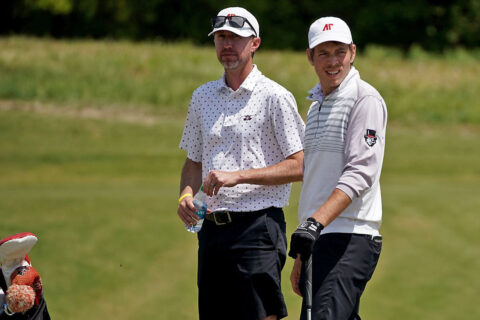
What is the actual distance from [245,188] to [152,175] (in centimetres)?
1070

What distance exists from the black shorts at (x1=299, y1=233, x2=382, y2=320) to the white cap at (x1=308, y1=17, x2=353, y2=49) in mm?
805

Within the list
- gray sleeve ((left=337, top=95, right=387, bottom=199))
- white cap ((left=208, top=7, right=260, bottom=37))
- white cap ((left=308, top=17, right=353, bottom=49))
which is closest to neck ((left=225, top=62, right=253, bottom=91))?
white cap ((left=208, top=7, right=260, bottom=37))

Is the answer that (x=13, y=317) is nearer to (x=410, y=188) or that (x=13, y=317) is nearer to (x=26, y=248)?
(x=26, y=248)

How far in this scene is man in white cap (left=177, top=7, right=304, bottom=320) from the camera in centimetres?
427

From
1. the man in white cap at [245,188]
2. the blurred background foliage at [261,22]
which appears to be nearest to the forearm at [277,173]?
the man in white cap at [245,188]

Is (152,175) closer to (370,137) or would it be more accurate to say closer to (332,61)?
(332,61)

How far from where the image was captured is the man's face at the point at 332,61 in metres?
3.84

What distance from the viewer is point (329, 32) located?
379 cm

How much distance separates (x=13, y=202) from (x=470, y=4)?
34522mm

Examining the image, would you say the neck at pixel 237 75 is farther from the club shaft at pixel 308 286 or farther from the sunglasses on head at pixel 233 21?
the club shaft at pixel 308 286

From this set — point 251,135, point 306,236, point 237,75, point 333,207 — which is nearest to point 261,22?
point 237,75

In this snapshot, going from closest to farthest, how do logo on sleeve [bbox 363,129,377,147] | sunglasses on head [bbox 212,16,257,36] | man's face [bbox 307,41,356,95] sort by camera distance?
1. logo on sleeve [bbox 363,129,377,147]
2. man's face [bbox 307,41,356,95]
3. sunglasses on head [bbox 212,16,257,36]

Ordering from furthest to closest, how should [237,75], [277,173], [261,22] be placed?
1. [261,22]
2. [237,75]
3. [277,173]

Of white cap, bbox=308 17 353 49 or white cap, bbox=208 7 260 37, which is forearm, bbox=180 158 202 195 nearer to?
white cap, bbox=208 7 260 37
